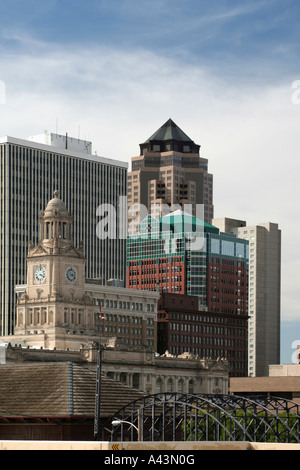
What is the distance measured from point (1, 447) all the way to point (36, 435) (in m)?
58.8

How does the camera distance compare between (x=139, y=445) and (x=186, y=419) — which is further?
(x=186, y=419)

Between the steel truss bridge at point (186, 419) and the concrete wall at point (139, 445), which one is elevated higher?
the concrete wall at point (139, 445)

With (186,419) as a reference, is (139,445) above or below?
above

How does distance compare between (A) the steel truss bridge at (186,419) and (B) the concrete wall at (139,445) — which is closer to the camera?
(B) the concrete wall at (139,445)

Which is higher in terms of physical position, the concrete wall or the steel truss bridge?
the concrete wall

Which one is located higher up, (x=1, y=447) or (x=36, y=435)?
(x=1, y=447)

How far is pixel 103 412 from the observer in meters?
120

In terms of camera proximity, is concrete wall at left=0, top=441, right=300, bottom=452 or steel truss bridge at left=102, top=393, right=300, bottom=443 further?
steel truss bridge at left=102, top=393, right=300, bottom=443
